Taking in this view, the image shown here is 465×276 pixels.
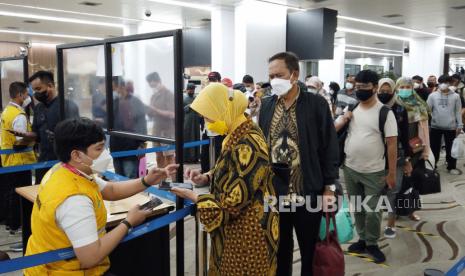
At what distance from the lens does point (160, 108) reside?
218 cm

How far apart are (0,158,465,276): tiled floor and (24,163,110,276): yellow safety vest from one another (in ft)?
5.50

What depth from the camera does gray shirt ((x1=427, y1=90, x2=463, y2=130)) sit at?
642cm

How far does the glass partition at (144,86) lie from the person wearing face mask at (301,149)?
665mm

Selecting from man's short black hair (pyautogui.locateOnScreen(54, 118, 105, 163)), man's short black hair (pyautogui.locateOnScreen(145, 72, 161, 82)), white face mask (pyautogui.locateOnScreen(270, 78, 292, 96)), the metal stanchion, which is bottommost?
the metal stanchion

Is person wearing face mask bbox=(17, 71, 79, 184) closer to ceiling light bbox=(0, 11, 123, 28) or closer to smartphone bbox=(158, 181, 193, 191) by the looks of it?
smartphone bbox=(158, 181, 193, 191)

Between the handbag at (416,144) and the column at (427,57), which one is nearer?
the handbag at (416,144)

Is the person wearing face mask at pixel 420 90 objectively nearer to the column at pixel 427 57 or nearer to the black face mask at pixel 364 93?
the black face mask at pixel 364 93

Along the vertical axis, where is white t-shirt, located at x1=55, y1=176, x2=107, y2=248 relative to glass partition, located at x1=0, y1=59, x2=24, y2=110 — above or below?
below

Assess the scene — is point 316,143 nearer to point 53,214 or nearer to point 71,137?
point 71,137

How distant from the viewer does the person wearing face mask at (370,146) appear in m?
3.11

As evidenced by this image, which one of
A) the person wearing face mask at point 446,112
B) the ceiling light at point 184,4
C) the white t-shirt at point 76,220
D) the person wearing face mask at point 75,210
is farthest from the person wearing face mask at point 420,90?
the white t-shirt at point 76,220

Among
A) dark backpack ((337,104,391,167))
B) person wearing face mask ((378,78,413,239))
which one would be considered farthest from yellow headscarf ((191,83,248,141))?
person wearing face mask ((378,78,413,239))

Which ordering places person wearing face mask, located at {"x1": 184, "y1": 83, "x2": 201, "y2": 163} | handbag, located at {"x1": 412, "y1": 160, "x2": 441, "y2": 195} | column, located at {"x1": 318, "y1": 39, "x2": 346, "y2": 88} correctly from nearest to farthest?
handbag, located at {"x1": 412, "y1": 160, "x2": 441, "y2": 195}
person wearing face mask, located at {"x1": 184, "y1": 83, "x2": 201, "y2": 163}
column, located at {"x1": 318, "y1": 39, "x2": 346, "y2": 88}

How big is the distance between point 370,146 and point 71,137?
2266 millimetres
